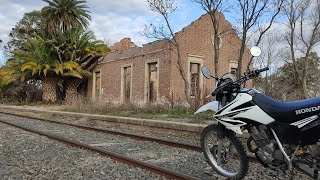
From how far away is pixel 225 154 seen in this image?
4773 mm

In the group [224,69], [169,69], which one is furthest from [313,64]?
[169,69]

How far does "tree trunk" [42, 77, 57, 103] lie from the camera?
88.4 ft

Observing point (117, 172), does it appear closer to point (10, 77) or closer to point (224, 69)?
point (224, 69)

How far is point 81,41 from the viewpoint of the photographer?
1061 inches

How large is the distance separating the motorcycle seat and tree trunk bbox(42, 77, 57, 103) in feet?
82.0

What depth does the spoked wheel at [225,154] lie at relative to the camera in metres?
4.39

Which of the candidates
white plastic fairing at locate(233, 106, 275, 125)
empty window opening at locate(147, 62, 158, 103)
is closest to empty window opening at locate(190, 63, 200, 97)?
empty window opening at locate(147, 62, 158, 103)

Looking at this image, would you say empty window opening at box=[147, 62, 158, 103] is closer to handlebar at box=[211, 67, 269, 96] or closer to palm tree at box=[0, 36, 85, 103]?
palm tree at box=[0, 36, 85, 103]

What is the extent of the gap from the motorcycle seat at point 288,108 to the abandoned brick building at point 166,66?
1424 centimetres

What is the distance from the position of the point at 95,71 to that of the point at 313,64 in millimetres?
20614

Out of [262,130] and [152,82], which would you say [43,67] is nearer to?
[152,82]

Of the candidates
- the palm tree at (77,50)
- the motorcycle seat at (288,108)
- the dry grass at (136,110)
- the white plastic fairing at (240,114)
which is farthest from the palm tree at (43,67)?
the motorcycle seat at (288,108)

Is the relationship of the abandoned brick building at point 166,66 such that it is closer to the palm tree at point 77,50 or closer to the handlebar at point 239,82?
the palm tree at point 77,50

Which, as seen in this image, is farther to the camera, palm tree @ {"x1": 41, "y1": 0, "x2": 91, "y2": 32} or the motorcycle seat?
palm tree @ {"x1": 41, "y1": 0, "x2": 91, "y2": 32}
